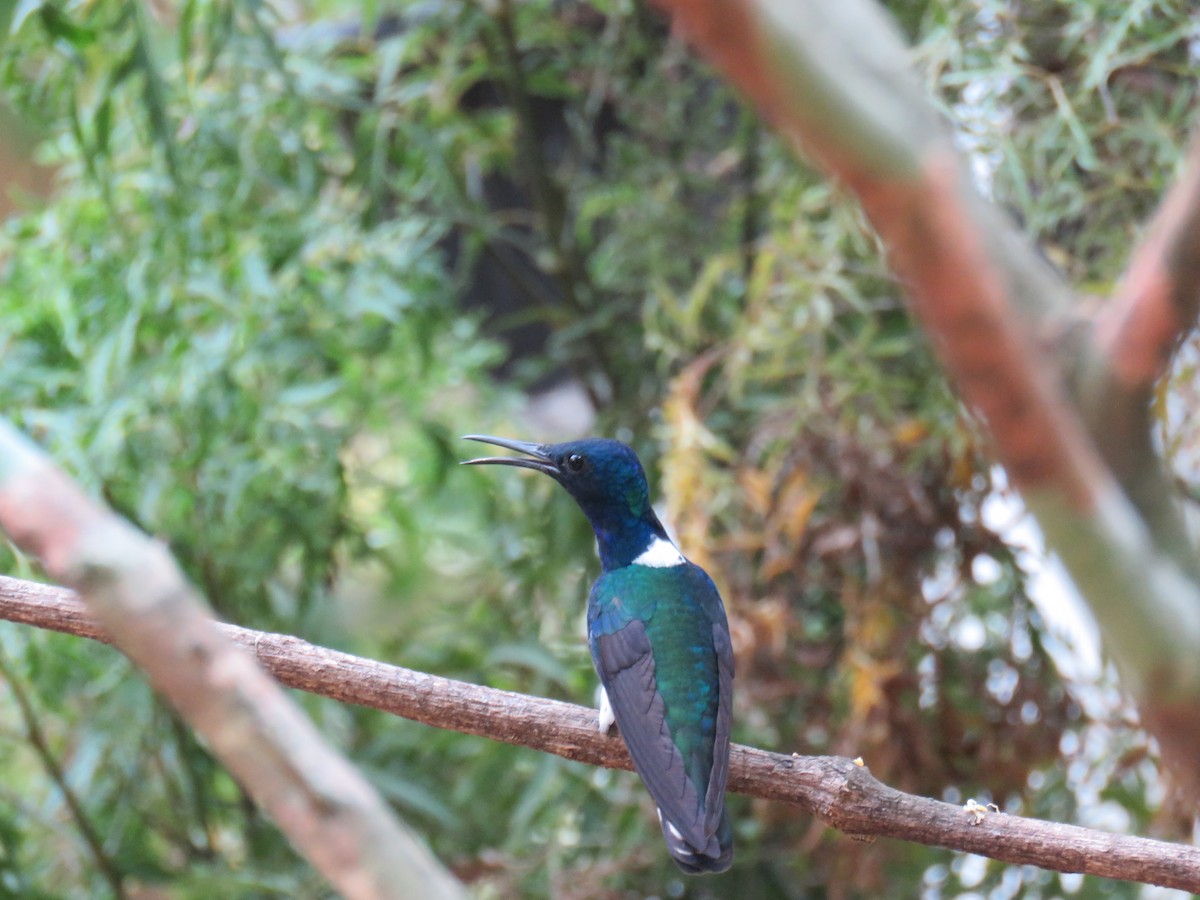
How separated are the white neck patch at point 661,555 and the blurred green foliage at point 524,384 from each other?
0.05 meters

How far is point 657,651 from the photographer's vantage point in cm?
179

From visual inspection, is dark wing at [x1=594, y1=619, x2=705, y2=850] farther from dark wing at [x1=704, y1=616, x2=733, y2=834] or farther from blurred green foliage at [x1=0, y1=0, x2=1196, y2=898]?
blurred green foliage at [x1=0, y1=0, x2=1196, y2=898]

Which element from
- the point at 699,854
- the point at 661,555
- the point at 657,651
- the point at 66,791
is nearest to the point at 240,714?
the point at 699,854

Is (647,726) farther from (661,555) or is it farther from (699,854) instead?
(661,555)

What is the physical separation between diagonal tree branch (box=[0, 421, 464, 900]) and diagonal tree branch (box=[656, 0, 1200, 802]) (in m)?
0.29

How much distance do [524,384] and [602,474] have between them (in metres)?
0.82

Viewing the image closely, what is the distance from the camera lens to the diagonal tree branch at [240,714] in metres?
0.51

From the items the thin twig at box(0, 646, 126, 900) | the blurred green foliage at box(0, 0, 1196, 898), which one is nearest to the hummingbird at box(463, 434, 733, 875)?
the blurred green foliage at box(0, 0, 1196, 898)

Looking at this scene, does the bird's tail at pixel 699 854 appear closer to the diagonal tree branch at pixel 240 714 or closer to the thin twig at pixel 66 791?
the diagonal tree branch at pixel 240 714

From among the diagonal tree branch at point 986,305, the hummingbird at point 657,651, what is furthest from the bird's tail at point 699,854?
the diagonal tree branch at point 986,305

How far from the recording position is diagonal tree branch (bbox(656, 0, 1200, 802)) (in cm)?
50

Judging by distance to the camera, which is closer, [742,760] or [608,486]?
[742,760]

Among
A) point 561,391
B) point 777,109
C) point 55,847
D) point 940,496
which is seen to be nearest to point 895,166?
point 777,109


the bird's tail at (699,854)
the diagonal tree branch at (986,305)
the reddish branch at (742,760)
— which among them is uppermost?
the diagonal tree branch at (986,305)
